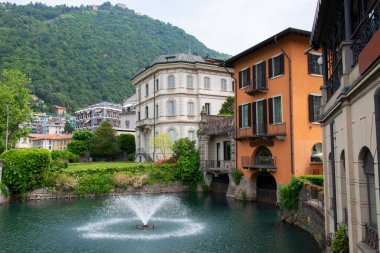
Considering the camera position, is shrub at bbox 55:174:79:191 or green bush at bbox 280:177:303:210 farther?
shrub at bbox 55:174:79:191

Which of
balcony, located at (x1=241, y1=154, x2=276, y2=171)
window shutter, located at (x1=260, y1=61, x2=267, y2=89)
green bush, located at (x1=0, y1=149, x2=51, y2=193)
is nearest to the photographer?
balcony, located at (x1=241, y1=154, x2=276, y2=171)

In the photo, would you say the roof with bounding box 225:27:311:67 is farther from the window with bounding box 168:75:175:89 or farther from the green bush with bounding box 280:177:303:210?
the window with bounding box 168:75:175:89

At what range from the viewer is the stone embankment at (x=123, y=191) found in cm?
3319

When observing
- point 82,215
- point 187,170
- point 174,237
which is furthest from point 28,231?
point 187,170

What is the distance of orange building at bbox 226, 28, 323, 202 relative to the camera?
25.4 meters

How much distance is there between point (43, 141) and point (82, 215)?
92872 millimetres

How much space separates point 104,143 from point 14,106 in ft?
71.6

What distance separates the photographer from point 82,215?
82.3 ft

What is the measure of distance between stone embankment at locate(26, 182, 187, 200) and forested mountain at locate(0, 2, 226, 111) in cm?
10216

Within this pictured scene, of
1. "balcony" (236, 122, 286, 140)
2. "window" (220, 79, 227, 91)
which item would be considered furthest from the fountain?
"window" (220, 79, 227, 91)

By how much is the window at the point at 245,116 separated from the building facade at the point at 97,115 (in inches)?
3947

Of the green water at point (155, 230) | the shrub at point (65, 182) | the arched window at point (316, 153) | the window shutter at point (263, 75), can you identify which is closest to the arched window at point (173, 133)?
the shrub at point (65, 182)

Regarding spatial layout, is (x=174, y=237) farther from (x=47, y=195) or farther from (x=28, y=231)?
(x=47, y=195)

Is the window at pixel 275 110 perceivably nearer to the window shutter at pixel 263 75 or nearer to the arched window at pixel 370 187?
the window shutter at pixel 263 75
